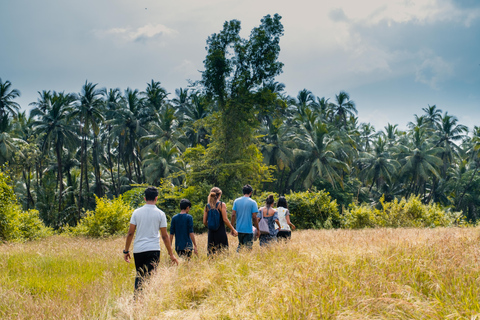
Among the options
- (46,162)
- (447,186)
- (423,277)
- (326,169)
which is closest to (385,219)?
(423,277)

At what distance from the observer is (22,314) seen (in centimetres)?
480

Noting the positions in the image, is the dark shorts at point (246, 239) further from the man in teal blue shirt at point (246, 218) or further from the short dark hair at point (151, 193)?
the short dark hair at point (151, 193)

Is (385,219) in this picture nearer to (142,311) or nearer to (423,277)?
(423,277)

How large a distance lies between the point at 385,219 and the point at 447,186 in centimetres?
3835

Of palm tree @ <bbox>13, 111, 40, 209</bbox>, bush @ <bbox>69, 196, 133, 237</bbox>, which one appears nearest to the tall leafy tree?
bush @ <bbox>69, 196, 133, 237</bbox>

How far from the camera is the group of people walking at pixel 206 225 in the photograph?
19.1 ft

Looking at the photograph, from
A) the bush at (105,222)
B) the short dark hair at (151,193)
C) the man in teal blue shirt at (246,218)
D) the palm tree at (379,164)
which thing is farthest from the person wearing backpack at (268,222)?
the palm tree at (379,164)

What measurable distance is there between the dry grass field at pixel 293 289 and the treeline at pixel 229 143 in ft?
55.6

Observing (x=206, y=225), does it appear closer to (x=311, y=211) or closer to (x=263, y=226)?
(x=263, y=226)

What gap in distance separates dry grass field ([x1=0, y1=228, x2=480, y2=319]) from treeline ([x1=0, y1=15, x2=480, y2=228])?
16934 mm

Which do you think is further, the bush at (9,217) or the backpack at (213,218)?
the bush at (9,217)

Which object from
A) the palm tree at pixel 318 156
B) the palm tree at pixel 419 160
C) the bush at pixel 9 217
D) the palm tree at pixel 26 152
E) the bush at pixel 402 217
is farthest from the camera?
the palm tree at pixel 419 160

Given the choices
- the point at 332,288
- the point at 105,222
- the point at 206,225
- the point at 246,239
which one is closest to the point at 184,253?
the point at 206,225

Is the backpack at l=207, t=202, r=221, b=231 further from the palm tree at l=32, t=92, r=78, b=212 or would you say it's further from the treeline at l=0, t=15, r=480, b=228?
the palm tree at l=32, t=92, r=78, b=212
